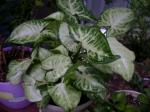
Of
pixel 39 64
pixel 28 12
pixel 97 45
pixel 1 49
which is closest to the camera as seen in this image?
pixel 97 45

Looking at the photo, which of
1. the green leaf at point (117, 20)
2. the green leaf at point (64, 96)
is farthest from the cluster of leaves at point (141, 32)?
the green leaf at point (64, 96)

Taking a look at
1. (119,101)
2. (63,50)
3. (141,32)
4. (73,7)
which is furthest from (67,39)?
(141,32)

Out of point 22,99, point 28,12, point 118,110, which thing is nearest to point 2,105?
point 22,99

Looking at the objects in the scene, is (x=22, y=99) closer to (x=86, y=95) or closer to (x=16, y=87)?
(x=16, y=87)

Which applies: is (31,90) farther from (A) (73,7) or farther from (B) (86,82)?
(A) (73,7)

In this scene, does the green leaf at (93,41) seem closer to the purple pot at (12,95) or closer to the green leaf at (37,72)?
the green leaf at (37,72)
